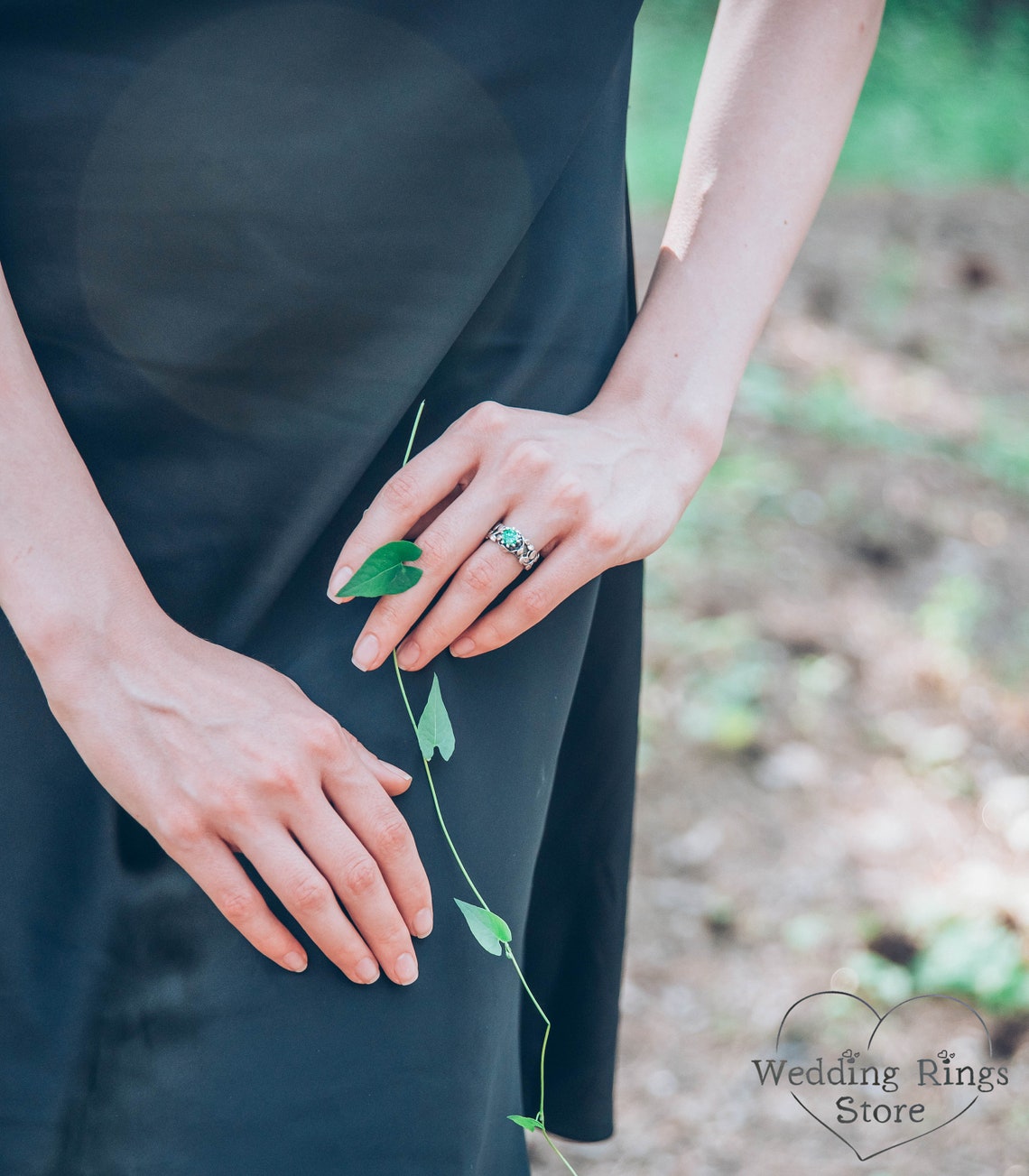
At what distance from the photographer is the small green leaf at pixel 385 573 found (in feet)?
3.10

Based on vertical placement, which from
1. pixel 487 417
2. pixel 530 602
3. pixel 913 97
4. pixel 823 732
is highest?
pixel 487 417

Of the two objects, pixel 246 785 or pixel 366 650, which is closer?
pixel 246 785

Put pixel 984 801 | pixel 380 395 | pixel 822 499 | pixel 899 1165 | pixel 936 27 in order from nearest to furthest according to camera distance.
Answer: pixel 380 395
pixel 899 1165
pixel 984 801
pixel 822 499
pixel 936 27

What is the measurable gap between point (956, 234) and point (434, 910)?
5477 millimetres

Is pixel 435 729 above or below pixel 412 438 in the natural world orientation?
below

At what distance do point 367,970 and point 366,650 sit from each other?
0.89 ft

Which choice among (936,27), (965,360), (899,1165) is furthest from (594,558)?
(936,27)

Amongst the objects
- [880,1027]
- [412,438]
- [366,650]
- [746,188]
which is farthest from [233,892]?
[880,1027]

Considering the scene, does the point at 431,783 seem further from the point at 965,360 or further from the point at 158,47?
the point at 965,360

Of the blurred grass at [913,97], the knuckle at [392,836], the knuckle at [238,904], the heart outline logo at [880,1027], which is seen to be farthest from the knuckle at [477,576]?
the blurred grass at [913,97]

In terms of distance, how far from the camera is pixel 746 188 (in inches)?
47.4

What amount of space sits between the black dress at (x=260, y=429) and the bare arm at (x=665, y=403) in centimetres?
6

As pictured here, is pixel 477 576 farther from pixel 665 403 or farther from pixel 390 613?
pixel 665 403

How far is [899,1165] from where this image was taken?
2.04 meters
